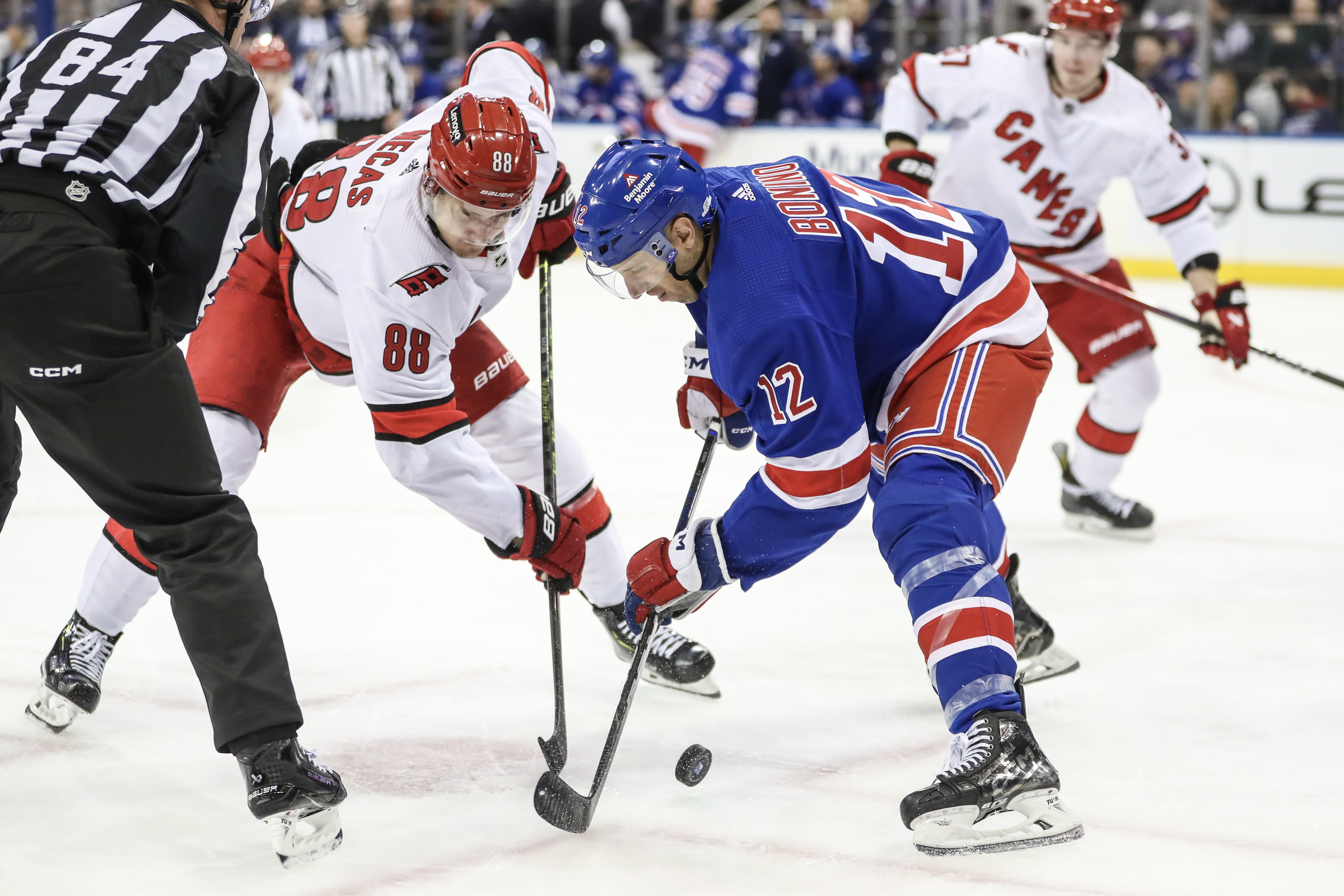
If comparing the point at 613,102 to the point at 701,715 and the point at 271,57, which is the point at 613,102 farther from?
the point at 701,715

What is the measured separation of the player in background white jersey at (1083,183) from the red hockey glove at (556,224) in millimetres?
1470

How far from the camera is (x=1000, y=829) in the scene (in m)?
2.28

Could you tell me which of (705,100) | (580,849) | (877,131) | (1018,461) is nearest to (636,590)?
(580,849)

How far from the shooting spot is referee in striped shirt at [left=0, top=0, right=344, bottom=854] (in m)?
2.00

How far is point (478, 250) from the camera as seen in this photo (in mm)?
2549

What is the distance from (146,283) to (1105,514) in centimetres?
293

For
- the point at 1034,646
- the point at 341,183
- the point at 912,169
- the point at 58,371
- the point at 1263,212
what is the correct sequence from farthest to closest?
the point at 1263,212 < the point at 912,169 < the point at 1034,646 < the point at 341,183 < the point at 58,371

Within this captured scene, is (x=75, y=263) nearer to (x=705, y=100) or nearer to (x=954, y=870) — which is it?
(x=954, y=870)

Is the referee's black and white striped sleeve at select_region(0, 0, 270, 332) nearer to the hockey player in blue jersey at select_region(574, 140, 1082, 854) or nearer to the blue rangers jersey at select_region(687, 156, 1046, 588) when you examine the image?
the hockey player in blue jersey at select_region(574, 140, 1082, 854)

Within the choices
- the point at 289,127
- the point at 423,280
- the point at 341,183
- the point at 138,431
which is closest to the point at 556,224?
the point at 341,183

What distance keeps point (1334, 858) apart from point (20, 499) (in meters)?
3.62

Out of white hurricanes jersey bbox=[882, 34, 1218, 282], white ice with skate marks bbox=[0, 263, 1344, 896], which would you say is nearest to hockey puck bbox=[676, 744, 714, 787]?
white ice with skate marks bbox=[0, 263, 1344, 896]

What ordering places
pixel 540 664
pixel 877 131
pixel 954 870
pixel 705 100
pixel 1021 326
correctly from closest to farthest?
pixel 954 870, pixel 1021 326, pixel 540 664, pixel 877 131, pixel 705 100

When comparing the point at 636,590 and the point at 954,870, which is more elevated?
the point at 636,590
